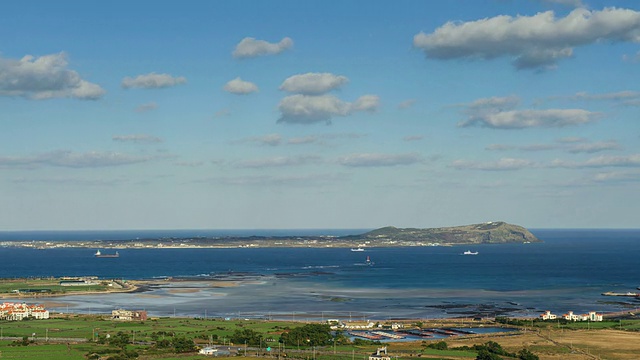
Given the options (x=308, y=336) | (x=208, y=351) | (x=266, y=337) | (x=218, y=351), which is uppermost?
(x=308, y=336)

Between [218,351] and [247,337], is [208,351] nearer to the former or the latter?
[218,351]

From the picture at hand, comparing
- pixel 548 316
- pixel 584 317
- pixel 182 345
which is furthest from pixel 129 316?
pixel 584 317

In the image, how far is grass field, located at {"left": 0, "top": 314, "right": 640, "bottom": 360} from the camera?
107 meters

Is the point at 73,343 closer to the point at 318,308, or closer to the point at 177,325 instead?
the point at 177,325

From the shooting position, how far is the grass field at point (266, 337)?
107381 millimetres

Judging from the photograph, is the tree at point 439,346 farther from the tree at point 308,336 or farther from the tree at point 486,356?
the tree at point 308,336

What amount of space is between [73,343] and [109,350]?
11.6 meters

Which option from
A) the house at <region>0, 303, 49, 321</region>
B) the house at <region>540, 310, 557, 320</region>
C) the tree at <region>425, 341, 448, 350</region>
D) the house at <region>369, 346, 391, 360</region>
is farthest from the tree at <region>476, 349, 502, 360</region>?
the house at <region>0, 303, 49, 321</region>

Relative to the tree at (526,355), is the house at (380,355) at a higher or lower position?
higher

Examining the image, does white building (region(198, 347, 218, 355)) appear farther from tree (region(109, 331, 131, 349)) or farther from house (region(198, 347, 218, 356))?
tree (region(109, 331, 131, 349))

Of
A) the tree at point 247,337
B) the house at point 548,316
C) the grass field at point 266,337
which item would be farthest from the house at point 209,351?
the house at point 548,316

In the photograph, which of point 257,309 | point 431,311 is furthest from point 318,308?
point 431,311

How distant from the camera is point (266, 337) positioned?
121188 millimetres

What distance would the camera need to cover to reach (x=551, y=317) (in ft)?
490
